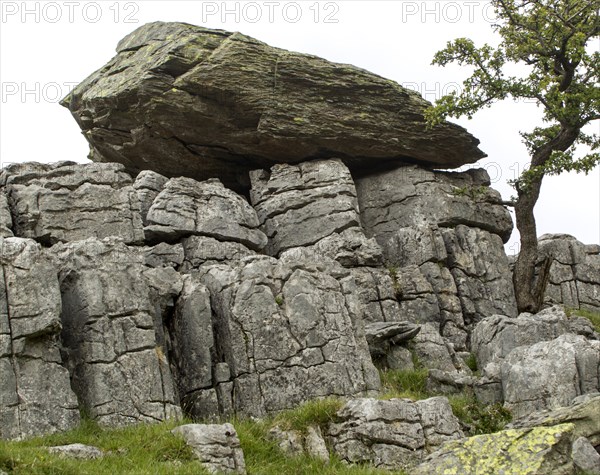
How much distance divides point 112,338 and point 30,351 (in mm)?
2387

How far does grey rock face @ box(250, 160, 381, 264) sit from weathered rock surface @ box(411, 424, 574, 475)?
1994cm

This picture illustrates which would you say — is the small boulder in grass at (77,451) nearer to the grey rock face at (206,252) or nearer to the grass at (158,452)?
the grass at (158,452)

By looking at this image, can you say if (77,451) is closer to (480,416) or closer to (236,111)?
(480,416)

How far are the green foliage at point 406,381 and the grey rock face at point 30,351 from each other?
1061cm

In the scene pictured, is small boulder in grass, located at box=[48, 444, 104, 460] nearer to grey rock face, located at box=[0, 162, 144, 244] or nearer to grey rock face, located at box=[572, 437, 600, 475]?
grey rock face, located at box=[572, 437, 600, 475]

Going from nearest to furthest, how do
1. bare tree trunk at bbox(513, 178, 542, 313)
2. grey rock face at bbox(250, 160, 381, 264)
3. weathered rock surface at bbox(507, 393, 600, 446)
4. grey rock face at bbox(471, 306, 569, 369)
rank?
weathered rock surface at bbox(507, 393, 600, 446), grey rock face at bbox(471, 306, 569, 369), grey rock face at bbox(250, 160, 381, 264), bare tree trunk at bbox(513, 178, 542, 313)

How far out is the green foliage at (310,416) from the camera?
2938 cm

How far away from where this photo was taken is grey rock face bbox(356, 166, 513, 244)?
48.2m

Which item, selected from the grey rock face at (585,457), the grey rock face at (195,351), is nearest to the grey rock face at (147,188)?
the grey rock face at (195,351)

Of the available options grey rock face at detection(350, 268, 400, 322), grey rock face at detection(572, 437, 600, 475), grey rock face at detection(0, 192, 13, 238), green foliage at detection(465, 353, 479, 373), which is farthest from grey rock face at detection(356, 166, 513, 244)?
grey rock face at detection(572, 437, 600, 475)

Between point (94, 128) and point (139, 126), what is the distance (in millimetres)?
2618

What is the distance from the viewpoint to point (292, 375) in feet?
105

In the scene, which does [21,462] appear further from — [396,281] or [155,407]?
[396,281]

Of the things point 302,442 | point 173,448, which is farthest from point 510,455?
point 173,448
